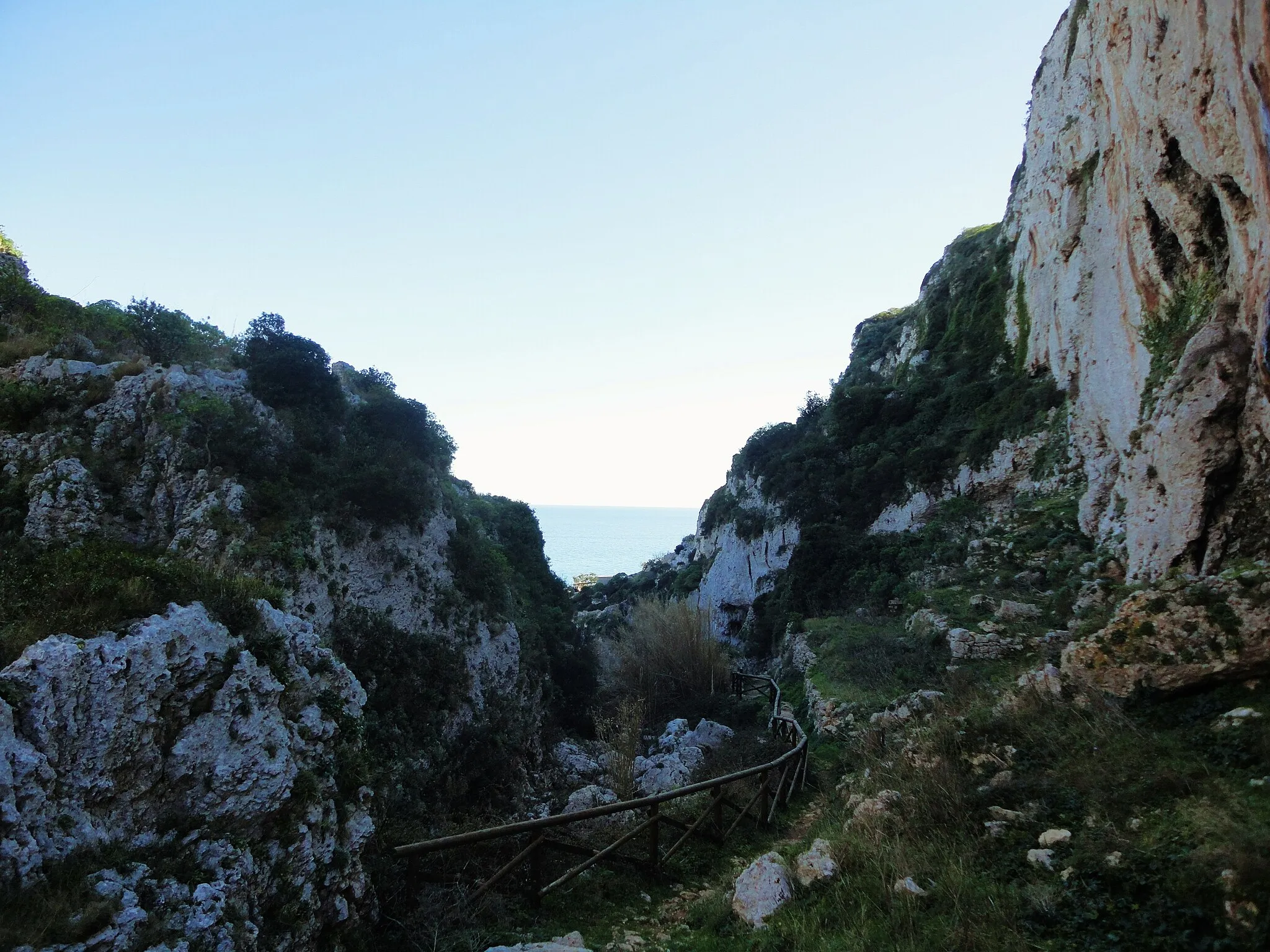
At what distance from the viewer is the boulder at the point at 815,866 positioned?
5.20 m

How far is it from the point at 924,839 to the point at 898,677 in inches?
372

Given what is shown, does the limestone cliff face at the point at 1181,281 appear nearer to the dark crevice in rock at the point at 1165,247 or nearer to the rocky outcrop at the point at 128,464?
the dark crevice in rock at the point at 1165,247

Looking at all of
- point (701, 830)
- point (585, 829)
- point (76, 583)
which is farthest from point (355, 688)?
point (701, 830)

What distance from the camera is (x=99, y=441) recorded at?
13.4 metres

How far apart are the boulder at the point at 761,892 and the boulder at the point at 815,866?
13 cm

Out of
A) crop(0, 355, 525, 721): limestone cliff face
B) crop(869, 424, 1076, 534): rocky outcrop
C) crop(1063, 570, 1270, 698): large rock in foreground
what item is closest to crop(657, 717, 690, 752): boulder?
crop(0, 355, 525, 721): limestone cliff face

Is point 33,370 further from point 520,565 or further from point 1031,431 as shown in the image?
point 1031,431

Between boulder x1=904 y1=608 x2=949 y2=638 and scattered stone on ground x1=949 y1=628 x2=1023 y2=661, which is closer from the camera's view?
scattered stone on ground x1=949 y1=628 x2=1023 y2=661

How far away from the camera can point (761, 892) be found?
5160mm

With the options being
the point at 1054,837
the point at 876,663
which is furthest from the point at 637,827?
the point at 876,663

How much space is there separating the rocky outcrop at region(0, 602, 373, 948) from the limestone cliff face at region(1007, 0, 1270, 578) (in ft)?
34.9

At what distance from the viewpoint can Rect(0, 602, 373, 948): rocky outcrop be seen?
3.80 meters

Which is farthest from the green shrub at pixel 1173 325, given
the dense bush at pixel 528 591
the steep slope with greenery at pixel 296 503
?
the dense bush at pixel 528 591

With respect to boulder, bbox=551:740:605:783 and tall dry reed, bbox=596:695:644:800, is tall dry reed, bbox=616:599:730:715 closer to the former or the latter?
boulder, bbox=551:740:605:783
